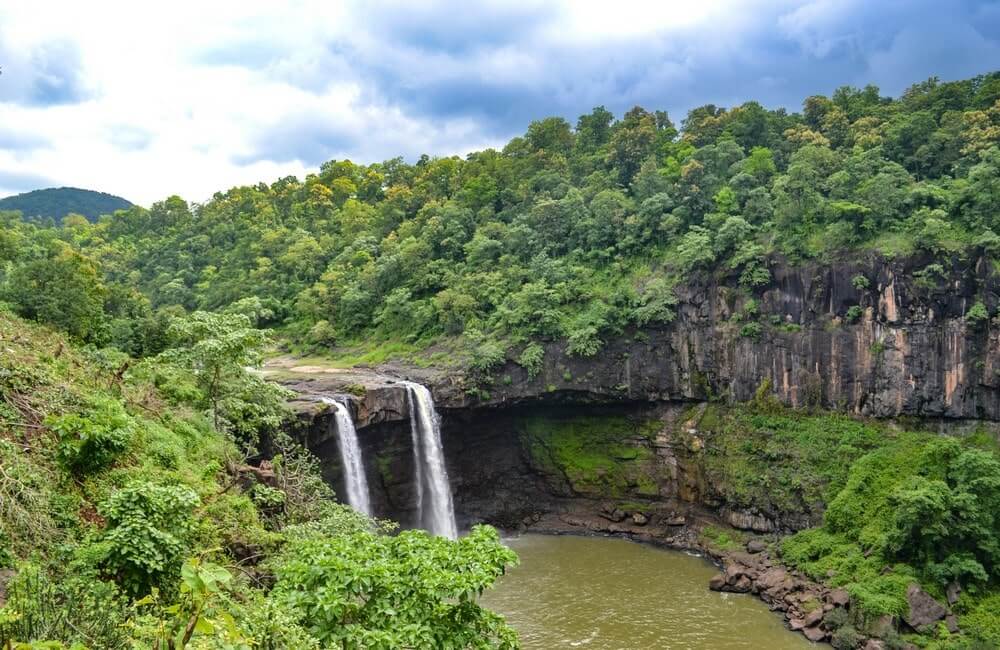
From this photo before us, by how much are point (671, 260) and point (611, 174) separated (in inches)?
376

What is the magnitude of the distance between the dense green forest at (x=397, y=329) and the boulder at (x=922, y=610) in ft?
1.98

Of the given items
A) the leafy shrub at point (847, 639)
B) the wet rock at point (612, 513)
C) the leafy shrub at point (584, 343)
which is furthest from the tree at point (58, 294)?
the leafy shrub at point (847, 639)

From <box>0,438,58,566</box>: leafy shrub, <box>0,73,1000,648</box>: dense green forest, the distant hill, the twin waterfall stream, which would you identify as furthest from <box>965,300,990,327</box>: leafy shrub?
the distant hill

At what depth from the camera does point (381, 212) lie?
42469mm

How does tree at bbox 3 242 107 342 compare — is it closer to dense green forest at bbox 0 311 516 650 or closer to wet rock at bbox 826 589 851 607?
dense green forest at bbox 0 311 516 650

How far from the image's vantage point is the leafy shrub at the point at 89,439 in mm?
9695

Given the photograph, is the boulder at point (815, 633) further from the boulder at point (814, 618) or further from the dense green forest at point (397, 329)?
the dense green forest at point (397, 329)

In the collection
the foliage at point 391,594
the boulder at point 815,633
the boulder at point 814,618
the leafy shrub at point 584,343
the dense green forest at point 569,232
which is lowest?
the boulder at point 815,633

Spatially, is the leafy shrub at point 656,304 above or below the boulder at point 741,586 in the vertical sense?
above

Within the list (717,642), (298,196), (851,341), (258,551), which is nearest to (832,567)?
(717,642)

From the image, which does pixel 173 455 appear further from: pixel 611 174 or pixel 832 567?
pixel 611 174

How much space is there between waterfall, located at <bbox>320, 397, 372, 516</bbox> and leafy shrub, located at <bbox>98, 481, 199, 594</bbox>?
14.6 metres

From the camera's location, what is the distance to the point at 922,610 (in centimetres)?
1886

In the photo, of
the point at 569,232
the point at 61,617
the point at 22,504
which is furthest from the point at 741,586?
the point at 61,617
